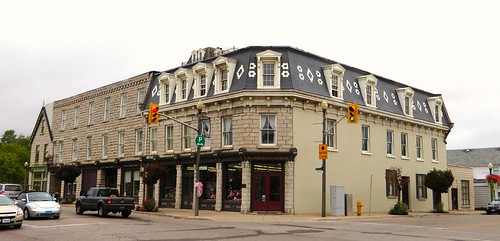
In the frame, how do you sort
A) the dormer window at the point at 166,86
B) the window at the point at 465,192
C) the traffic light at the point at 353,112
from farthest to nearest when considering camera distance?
1. the window at the point at 465,192
2. the dormer window at the point at 166,86
3. the traffic light at the point at 353,112

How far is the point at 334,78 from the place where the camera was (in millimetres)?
32812

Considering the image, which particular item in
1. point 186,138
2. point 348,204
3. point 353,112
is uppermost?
point 353,112

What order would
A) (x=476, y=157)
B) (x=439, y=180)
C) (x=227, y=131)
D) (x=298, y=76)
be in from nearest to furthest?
(x=298, y=76)
(x=227, y=131)
(x=439, y=180)
(x=476, y=157)

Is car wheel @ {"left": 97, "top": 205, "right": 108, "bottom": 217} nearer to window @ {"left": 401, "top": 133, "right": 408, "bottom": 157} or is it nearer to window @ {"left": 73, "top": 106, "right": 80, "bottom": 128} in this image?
window @ {"left": 401, "top": 133, "right": 408, "bottom": 157}

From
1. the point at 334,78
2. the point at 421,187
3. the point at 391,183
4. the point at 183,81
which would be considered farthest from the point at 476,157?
the point at 183,81

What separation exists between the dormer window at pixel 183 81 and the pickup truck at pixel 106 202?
1076 centimetres

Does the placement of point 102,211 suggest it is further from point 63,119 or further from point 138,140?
point 63,119

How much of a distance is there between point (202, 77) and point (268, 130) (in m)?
6.95

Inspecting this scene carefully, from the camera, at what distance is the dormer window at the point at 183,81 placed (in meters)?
34.0

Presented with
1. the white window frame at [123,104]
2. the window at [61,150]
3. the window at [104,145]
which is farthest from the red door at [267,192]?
the window at [61,150]

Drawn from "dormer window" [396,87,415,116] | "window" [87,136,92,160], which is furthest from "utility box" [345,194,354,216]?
"window" [87,136,92,160]

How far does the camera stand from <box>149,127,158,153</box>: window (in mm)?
36375

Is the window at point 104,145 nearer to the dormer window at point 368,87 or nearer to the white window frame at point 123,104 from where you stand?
the white window frame at point 123,104

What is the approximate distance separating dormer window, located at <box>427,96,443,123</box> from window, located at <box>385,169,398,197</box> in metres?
9.86
